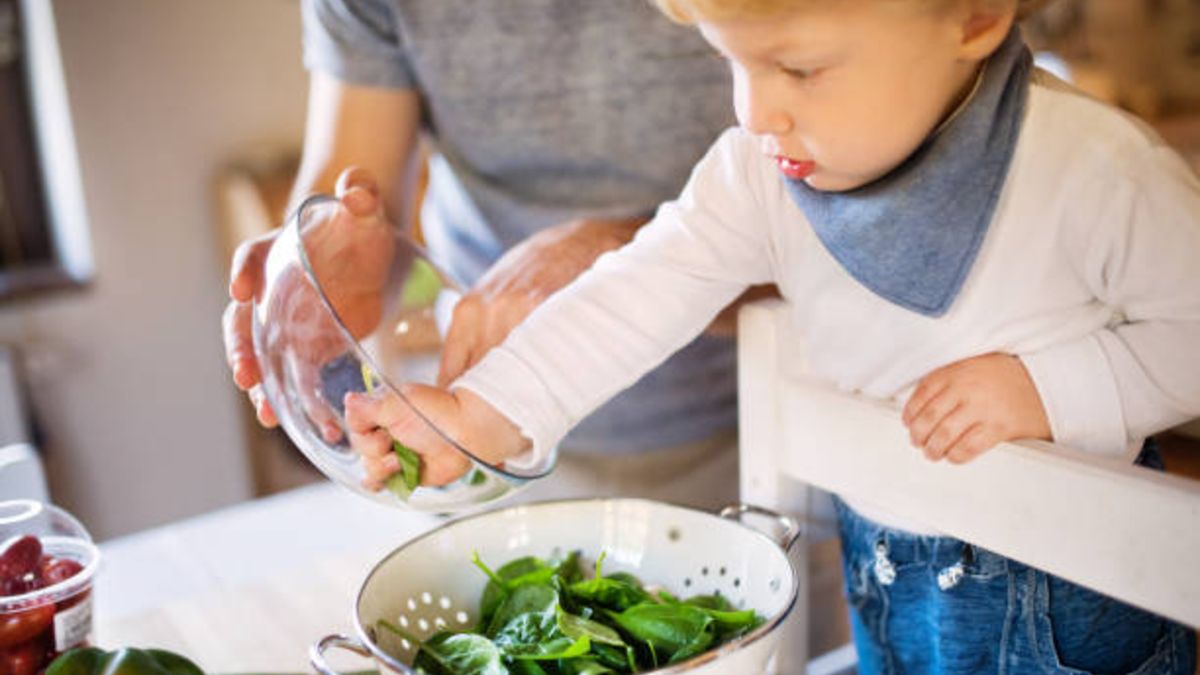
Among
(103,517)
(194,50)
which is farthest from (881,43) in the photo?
(103,517)

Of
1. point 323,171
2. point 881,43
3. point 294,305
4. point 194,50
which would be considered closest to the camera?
point 881,43

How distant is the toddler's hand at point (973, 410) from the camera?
61cm

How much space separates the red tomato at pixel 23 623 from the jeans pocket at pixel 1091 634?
0.56 meters

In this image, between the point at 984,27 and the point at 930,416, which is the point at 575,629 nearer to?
the point at 930,416

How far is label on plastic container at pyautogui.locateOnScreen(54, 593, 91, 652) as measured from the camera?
0.70 meters

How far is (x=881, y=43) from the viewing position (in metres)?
0.57

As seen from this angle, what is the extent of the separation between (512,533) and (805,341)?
0.21 m

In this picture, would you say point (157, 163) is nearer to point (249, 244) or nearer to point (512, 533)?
point (249, 244)

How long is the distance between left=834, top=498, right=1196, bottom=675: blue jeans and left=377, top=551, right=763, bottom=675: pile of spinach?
121mm

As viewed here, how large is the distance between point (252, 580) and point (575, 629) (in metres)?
0.52

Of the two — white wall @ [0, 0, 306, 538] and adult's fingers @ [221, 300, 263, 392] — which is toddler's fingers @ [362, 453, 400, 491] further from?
white wall @ [0, 0, 306, 538]

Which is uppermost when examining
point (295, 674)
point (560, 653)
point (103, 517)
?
point (560, 653)

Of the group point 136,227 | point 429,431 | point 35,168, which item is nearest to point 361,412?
point 429,431

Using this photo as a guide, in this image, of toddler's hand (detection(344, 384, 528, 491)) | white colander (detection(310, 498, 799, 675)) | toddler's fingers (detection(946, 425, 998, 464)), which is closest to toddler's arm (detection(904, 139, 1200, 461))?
toddler's fingers (detection(946, 425, 998, 464))
